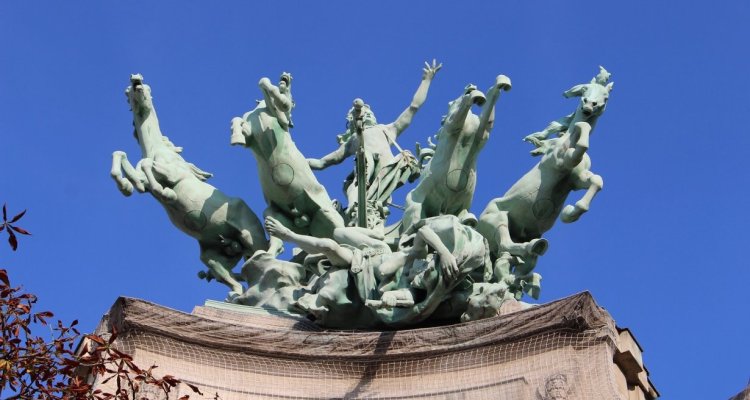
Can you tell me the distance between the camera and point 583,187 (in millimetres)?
17516

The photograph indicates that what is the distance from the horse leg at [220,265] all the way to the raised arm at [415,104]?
3434 millimetres

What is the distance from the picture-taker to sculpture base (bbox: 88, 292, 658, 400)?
15180 millimetres

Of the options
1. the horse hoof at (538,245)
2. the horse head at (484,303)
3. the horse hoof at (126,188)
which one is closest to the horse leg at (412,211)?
the horse hoof at (538,245)

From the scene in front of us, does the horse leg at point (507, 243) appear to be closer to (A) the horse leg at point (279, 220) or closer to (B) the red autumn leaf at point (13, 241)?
(A) the horse leg at point (279, 220)

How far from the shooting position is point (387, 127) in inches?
826

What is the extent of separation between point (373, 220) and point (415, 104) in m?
→ 3.17

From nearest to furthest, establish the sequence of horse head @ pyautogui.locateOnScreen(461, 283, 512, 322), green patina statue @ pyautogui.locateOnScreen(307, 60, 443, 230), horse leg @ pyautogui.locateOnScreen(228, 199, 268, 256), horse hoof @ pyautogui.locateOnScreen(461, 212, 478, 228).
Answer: horse head @ pyautogui.locateOnScreen(461, 283, 512, 322) → horse hoof @ pyautogui.locateOnScreen(461, 212, 478, 228) → horse leg @ pyautogui.locateOnScreen(228, 199, 268, 256) → green patina statue @ pyautogui.locateOnScreen(307, 60, 443, 230)

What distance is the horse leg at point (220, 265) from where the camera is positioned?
18.5 meters

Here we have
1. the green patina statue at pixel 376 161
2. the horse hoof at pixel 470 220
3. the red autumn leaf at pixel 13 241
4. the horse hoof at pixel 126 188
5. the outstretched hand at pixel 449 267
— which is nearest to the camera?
the red autumn leaf at pixel 13 241

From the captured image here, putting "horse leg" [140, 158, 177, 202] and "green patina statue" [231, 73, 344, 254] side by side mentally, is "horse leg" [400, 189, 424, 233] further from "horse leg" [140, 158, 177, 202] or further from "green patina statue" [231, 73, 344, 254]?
"horse leg" [140, 158, 177, 202]

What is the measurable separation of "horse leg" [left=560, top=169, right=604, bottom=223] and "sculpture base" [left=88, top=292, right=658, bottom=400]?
1.98 meters

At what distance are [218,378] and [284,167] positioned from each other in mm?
3470

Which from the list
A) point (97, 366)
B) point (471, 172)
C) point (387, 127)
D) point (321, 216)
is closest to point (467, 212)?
point (471, 172)

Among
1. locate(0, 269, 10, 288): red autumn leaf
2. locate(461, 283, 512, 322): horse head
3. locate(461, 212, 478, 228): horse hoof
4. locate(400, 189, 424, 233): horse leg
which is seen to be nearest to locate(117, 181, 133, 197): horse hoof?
locate(400, 189, 424, 233): horse leg
